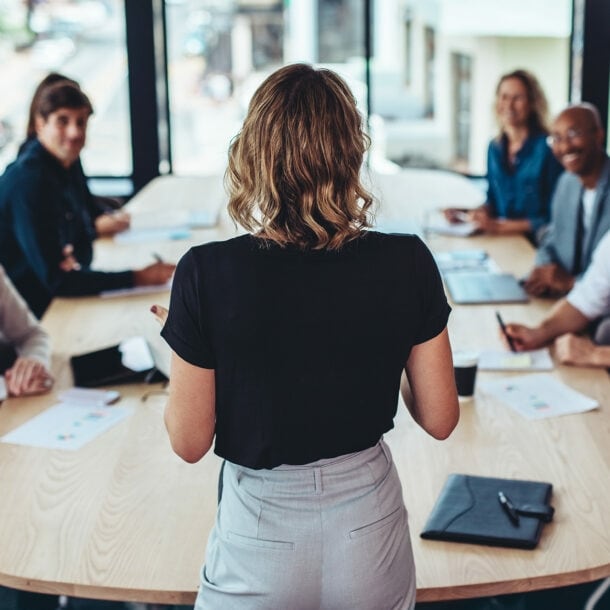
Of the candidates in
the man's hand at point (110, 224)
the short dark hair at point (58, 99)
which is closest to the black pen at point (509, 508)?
the short dark hair at point (58, 99)

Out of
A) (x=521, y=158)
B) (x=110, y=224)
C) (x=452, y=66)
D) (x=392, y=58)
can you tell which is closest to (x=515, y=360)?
(x=521, y=158)

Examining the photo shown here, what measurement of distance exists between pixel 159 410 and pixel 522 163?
2.57m

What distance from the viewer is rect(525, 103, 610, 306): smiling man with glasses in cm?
325

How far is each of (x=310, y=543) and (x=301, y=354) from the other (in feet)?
0.90

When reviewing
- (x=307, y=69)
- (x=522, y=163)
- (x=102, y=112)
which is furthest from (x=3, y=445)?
(x=102, y=112)

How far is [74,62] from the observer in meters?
6.56

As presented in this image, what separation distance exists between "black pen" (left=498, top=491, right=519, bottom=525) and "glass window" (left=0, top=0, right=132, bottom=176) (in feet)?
16.5

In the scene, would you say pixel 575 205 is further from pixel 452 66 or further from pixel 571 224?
pixel 452 66

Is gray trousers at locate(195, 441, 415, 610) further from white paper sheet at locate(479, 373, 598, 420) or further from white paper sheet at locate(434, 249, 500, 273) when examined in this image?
white paper sheet at locate(434, 249, 500, 273)

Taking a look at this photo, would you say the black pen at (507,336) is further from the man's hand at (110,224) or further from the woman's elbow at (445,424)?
the man's hand at (110,224)

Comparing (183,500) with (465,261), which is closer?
(183,500)

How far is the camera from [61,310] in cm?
314

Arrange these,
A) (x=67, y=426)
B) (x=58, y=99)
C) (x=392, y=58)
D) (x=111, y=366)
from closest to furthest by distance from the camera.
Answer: (x=67, y=426) → (x=111, y=366) → (x=58, y=99) → (x=392, y=58)

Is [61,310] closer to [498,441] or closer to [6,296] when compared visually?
[6,296]
